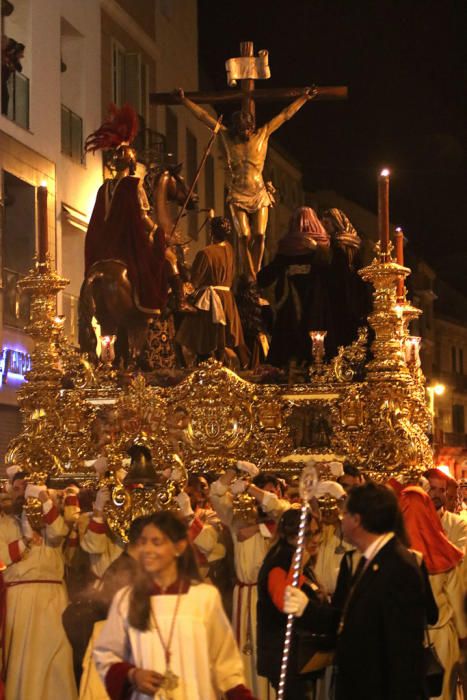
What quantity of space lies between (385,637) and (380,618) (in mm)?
81

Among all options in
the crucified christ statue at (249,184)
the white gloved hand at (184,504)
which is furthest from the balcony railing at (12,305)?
the white gloved hand at (184,504)

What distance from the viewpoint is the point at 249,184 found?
13352 millimetres

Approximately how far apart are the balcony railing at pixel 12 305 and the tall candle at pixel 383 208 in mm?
8682

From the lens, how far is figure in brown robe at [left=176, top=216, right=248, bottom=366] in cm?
1262

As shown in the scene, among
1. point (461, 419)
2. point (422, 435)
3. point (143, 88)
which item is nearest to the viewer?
point (422, 435)

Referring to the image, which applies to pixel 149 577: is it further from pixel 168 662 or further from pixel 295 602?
pixel 295 602

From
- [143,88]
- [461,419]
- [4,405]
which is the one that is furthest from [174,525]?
[461,419]

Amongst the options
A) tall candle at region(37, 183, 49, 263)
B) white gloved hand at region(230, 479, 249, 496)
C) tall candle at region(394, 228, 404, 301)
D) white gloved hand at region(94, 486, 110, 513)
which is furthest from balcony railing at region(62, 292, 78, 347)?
white gloved hand at region(230, 479, 249, 496)

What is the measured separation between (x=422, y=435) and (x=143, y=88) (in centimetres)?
1401

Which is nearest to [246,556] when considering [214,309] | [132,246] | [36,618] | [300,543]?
[36,618]

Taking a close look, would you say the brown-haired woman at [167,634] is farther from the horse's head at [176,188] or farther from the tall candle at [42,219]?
the horse's head at [176,188]

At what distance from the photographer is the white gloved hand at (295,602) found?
6.60m

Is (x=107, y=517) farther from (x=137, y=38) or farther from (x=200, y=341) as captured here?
(x=137, y=38)

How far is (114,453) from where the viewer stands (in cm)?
1160
